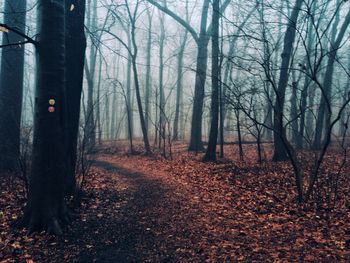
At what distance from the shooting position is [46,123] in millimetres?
5438

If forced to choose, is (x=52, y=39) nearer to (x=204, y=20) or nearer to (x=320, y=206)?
(x=320, y=206)

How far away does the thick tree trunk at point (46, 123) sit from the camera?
5.41 meters

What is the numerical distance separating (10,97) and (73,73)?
3.84 meters

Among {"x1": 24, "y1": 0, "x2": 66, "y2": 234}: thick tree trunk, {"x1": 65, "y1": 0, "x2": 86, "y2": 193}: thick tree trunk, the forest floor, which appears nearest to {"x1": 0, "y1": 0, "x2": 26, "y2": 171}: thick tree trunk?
the forest floor

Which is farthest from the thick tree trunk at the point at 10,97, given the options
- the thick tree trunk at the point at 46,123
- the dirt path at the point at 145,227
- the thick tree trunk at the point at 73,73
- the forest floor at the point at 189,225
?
the thick tree trunk at the point at 46,123

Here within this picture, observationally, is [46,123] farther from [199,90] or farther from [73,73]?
[199,90]

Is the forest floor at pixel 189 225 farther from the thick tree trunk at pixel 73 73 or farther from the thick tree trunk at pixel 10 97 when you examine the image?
the thick tree trunk at pixel 73 73

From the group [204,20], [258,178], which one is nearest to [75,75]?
[258,178]

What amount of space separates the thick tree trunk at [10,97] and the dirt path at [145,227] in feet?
11.1

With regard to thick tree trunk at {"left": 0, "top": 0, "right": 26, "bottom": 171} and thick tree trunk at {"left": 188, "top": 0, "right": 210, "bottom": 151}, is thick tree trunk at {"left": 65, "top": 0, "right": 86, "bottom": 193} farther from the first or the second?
thick tree trunk at {"left": 188, "top": 0, "right": 210, "bottom": 151}

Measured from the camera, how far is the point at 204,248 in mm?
4887

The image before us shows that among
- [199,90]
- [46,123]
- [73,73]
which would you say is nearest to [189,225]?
[46,123]

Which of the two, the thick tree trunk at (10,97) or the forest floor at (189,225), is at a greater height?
the thick tree trunk at (10,97)

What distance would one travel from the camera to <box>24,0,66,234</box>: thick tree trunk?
5410 mm
